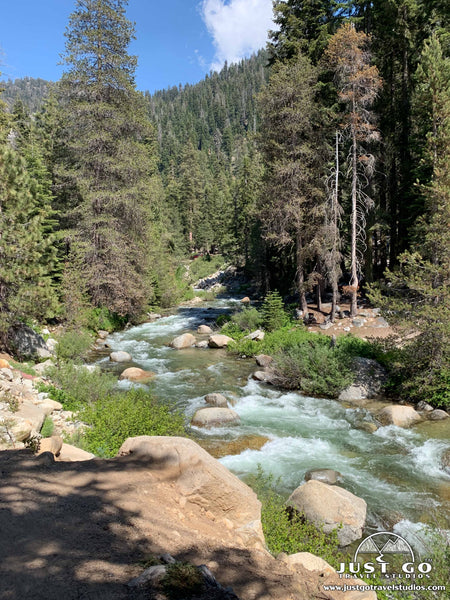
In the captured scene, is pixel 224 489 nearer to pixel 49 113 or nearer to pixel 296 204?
pixel 296 204

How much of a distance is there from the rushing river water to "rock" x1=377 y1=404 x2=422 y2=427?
269mm

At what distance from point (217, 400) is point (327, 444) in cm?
366

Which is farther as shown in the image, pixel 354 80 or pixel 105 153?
pixel 105 153

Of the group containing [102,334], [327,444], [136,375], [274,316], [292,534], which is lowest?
[327,444]

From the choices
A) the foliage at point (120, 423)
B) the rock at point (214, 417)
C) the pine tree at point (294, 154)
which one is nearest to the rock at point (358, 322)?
the pine tree at point (294, 154)

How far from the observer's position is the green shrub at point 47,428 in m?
7.56

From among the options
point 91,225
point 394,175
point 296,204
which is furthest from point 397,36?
A: point 91,225

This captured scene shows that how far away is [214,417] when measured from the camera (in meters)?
10.3

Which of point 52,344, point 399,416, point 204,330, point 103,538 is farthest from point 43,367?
point 204,330

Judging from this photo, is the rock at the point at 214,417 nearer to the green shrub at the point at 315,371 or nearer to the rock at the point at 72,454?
the green shrub at the point at 315,371

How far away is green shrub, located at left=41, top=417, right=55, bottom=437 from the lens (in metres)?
7.56

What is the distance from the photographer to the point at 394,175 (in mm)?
22359

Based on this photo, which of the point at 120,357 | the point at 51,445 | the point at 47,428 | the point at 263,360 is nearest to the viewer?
the point at 51,445

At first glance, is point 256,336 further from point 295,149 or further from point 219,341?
point 295,149
